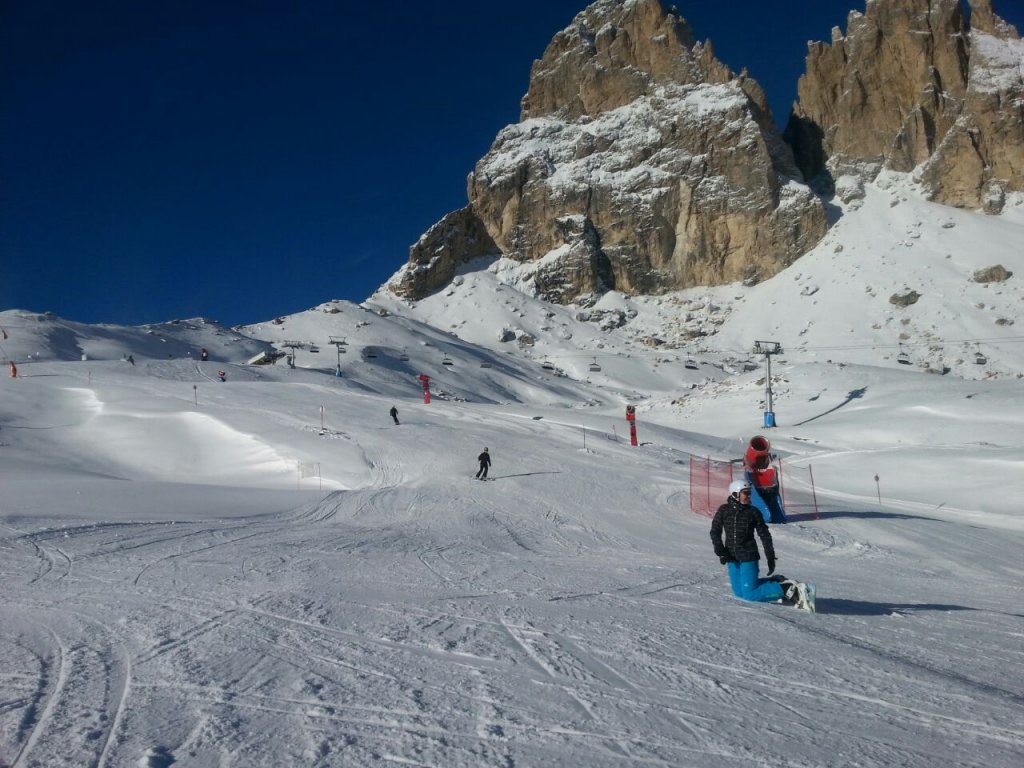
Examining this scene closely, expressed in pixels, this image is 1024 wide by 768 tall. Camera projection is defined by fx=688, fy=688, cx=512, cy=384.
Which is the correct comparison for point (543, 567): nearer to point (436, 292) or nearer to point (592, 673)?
point (592, 673)

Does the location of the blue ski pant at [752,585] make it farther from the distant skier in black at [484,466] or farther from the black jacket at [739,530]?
the distant skier in black at [484,466]

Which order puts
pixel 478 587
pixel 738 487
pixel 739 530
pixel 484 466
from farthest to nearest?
pixel 484 466, pixel 478 587, pixel 738 487, pixel 739 530

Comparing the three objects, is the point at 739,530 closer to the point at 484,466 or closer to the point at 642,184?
the point at 484,466

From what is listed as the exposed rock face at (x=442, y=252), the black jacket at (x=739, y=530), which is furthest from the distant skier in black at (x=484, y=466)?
the exposed rock face at (x=442, y=252)

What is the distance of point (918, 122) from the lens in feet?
384

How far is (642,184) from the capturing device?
12988cm

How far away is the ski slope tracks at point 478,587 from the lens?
12.4 ft

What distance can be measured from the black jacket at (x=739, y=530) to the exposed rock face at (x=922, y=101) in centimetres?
12629

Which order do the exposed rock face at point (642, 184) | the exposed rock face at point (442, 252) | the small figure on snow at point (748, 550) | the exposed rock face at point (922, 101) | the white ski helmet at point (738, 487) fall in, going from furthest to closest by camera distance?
the exposed rock face at point (442, 252) < the exposed rock face at point (642, 184) < the exposed rock face at point (922, 101) < the white ski helmet at point (738, 487) < the small figure on snow at point (748, 550)

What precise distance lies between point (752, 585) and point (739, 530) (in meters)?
0.69

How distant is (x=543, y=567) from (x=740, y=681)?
209 inches

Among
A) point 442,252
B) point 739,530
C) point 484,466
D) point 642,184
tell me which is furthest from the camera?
point 442,252

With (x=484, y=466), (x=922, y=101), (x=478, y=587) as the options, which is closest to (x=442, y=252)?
(x=922, y=101)

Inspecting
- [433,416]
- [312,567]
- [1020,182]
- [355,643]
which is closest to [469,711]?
[355,643]
